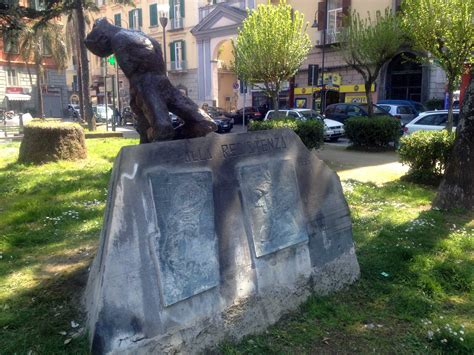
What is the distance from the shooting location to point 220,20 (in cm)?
3481

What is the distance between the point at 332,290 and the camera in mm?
3744

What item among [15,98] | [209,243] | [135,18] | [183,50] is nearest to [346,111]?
[209,243]

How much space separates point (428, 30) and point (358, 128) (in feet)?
12.3

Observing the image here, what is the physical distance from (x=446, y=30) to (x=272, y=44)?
16.2ft

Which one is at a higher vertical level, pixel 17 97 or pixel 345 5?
pixel 345 5

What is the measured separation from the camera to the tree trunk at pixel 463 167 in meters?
6.04

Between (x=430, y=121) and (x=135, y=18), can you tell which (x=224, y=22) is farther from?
(x=430, y=121)

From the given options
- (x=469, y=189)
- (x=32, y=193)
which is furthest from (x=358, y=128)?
(x=32, y=193)

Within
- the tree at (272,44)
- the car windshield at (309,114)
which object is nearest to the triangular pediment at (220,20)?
the car windshield at (309,114)

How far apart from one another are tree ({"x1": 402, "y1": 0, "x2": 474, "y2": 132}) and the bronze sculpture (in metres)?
7.83

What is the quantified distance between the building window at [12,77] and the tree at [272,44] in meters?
32.9

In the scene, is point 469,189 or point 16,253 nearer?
point 16,253

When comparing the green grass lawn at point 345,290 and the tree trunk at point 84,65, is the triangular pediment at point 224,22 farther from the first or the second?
the green grass lawn at point 345,290

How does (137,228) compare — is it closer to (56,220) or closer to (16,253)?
(16,253)
